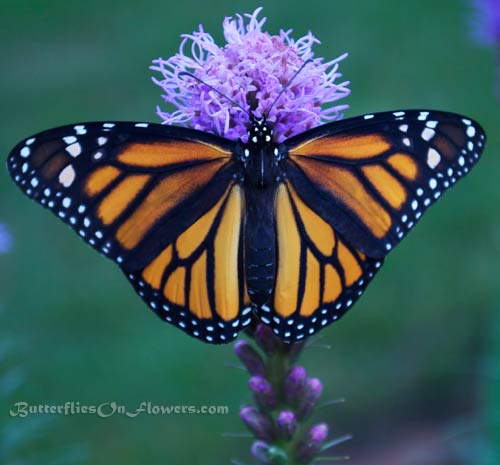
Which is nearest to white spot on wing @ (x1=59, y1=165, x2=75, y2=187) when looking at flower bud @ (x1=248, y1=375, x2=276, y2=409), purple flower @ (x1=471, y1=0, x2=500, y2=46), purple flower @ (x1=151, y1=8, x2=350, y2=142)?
purple flower @ (x1=151, y1=8, x2=350, y2=142)

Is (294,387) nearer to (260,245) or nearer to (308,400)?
(308,400)

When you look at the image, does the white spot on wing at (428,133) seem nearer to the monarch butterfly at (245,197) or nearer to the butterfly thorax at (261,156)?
the monarch butterfly at (245,197)

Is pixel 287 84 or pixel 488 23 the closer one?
pixel 287 84

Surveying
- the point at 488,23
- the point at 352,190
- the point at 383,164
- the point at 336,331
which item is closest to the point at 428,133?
the point at 383,164

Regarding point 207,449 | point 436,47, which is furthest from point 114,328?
point 436,47

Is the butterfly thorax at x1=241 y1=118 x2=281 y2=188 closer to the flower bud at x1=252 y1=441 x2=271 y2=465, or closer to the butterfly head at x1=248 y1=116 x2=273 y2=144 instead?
the butterfly head at x1=248 y1=116 x2=273 y2=144

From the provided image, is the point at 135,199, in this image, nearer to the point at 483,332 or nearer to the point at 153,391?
the point at 153,391
